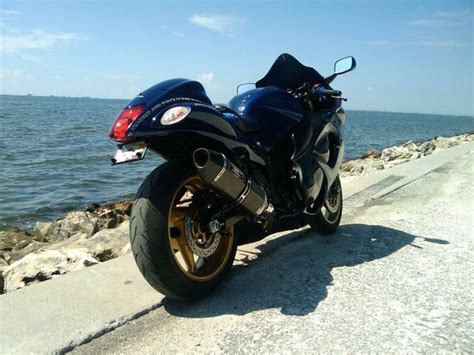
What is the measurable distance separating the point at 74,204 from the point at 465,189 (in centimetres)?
804

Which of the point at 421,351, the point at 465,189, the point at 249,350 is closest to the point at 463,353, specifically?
the point at 421,351

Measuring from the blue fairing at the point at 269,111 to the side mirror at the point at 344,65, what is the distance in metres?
0.90

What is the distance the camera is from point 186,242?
10.0 feet

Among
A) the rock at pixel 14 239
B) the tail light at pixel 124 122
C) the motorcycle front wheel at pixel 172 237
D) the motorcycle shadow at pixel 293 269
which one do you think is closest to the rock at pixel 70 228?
the rock at pixel 14 239

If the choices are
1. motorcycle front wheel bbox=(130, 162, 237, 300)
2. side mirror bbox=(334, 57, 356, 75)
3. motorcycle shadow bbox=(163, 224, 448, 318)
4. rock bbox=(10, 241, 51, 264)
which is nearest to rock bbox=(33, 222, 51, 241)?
rock bbox=(10, 241, 51, 264)

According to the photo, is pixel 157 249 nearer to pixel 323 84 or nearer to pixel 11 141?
pixel 323 84

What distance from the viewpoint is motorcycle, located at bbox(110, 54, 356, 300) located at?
2.77 metres

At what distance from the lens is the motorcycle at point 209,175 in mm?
2768

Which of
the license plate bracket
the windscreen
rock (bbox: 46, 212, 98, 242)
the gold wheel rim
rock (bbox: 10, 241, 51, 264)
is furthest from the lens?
rock (bbox: 46, 212, 98, 242)

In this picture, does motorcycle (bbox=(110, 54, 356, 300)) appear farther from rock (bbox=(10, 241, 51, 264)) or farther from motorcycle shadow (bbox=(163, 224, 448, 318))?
rock (bbox=(10, 241, 51, 264))

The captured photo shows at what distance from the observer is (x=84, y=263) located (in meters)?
4.22

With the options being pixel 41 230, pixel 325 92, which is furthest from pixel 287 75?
pixel 41 230

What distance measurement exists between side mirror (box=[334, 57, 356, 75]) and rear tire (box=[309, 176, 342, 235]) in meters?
1.19

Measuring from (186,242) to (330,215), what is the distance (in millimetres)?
2252
